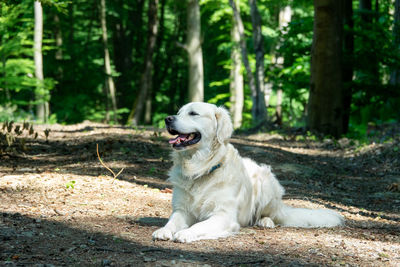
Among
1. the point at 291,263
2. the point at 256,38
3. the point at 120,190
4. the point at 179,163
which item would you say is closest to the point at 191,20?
the point at 256,38

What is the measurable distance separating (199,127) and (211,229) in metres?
1.11

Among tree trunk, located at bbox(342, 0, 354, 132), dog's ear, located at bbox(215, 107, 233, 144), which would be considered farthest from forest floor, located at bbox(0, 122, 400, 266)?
tree trunk, located at bbox(342, 0, 354, 132)

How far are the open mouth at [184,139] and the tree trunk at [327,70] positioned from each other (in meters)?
10.1

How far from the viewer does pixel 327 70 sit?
14.2 m

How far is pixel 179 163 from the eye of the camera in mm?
5203

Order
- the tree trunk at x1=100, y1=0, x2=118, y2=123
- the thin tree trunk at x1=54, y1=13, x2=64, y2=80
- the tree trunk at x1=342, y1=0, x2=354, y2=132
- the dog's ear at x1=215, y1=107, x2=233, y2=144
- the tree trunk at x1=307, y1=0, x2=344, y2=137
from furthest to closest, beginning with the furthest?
the thin tree trunk at x1=54, y1=13, x2=64, y2=80, the tree trunk at x1=100, y1=0, x2=118, y2=123, the tree trunk at x1=342, y1=0, x2=354, y2=132, the tree trunk at x1=307, y1=0, x2=344, y2=137, the dog's ear at x1=215, y1=107, x2=233, y2=144

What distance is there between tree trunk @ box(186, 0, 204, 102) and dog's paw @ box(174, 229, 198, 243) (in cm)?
1656

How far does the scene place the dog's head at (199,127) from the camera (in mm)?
4996

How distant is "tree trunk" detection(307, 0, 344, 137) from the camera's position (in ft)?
46.2

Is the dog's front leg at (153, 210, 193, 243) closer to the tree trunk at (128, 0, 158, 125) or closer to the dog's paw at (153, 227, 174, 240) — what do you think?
the dog's paw at (153, 227, 174, 240)

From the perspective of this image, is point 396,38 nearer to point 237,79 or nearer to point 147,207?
point 147,207

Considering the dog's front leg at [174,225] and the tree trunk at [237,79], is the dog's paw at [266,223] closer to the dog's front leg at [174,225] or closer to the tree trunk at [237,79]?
the dog's front leg at [174,225]

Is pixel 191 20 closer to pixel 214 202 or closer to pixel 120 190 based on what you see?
pixel 120 190

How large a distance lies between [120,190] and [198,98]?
575 inches
